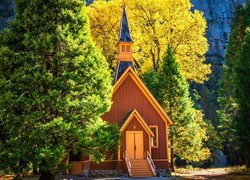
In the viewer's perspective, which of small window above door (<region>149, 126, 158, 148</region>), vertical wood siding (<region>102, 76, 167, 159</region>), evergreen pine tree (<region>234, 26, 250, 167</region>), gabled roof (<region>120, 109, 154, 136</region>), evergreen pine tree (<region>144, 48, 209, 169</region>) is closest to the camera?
evergreen pine tree (<region>234, 26, 250, 167</region>)

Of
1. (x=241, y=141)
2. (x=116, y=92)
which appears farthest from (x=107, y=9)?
(x=241, y=141)

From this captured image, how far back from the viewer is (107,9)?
35.4 metres

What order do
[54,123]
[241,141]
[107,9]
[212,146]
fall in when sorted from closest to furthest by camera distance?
[54,123], [241,141], [107,9], [212,146]

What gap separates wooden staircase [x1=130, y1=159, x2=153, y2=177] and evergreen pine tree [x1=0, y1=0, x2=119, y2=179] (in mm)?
7727

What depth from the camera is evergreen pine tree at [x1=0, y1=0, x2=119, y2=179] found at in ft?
46.8

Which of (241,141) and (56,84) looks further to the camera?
(241,141)

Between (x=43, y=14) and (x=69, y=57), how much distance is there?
7.52 ft

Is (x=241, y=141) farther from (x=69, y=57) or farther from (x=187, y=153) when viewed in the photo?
(x=69, y=57)

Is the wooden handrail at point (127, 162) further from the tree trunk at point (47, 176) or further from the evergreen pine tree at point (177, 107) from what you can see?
the tree trunk at point (47, 176)

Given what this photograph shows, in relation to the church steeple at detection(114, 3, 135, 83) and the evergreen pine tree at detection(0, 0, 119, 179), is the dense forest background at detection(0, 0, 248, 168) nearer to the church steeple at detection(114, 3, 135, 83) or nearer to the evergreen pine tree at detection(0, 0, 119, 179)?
the church steeple at detection(114, 3, 135, 83)

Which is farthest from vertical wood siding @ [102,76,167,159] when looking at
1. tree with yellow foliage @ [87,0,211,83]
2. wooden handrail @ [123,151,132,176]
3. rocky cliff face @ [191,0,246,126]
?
rocky cliff face @ [191,0,246,126]

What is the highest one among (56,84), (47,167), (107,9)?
(107,9)

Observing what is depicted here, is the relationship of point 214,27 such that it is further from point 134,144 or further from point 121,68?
point 134,144

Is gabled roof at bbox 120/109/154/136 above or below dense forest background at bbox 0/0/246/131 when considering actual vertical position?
below
